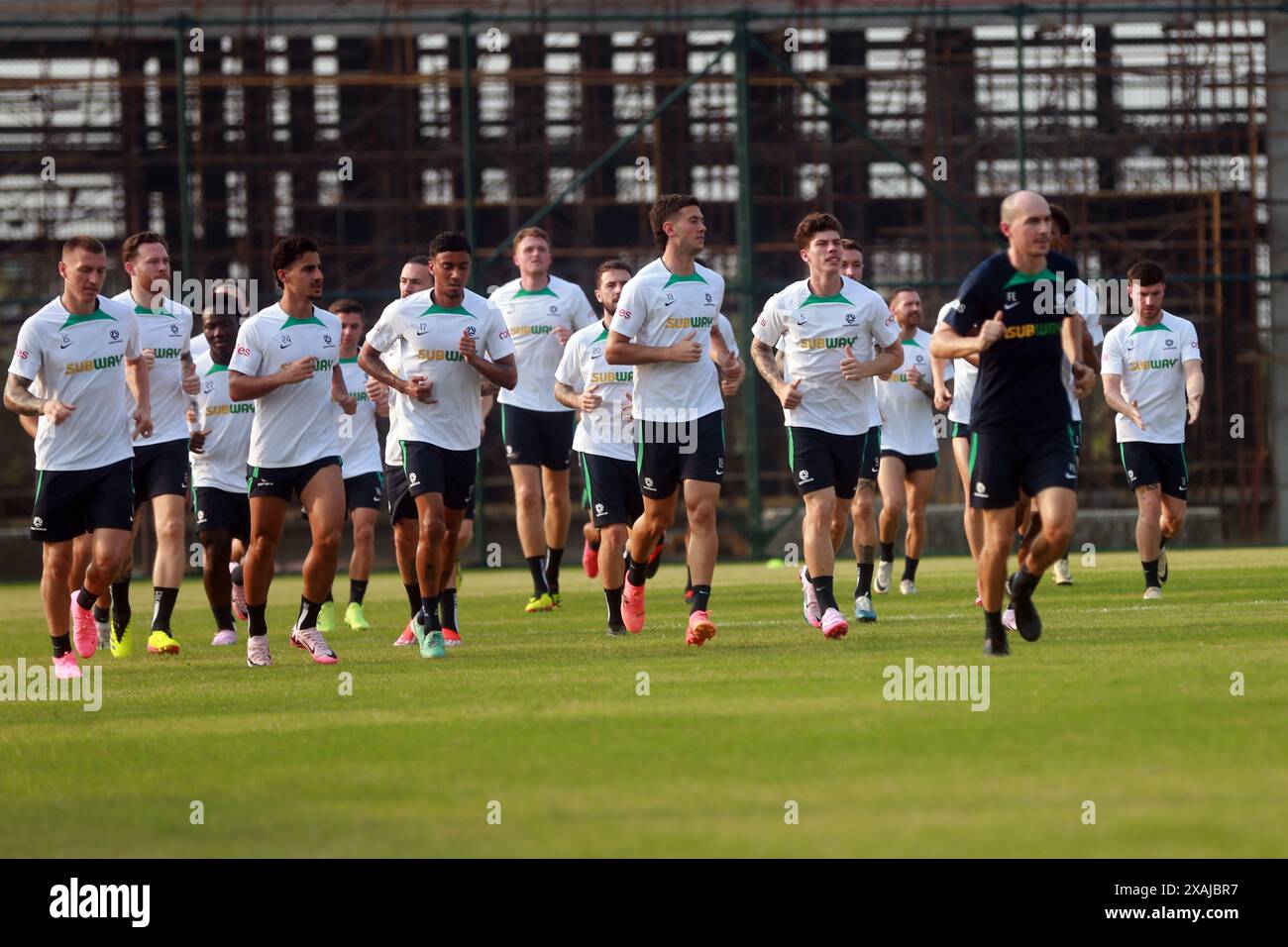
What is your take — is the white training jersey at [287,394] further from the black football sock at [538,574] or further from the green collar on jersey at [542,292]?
the green collar on jersey at [542,292]

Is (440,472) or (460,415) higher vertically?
(460,415)

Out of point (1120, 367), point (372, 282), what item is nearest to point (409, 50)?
point (372, 282)

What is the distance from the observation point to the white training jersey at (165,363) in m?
12.3

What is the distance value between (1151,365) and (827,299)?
3.74 metres

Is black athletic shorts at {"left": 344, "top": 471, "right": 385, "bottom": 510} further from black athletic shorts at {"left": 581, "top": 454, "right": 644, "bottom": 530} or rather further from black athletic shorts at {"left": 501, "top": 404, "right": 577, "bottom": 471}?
black athletic shorts at {"left": 581, "top": 454, "right": 644, "bottom": 530}

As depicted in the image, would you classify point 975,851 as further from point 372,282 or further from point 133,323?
point 372,282

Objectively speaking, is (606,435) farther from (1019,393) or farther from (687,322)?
(1019,393)

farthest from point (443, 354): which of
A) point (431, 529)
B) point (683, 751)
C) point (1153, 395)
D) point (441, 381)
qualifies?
point (1153, 395)

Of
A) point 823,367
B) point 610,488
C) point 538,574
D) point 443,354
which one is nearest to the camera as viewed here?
point 443,354

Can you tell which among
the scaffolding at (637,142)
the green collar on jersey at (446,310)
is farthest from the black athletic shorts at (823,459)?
the scaffolding at (637,142)

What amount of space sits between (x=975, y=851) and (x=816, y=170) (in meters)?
30.7

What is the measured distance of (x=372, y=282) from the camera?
34594 millimetres

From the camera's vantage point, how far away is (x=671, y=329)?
11.3 metres

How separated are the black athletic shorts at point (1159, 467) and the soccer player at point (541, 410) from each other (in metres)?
4.01
